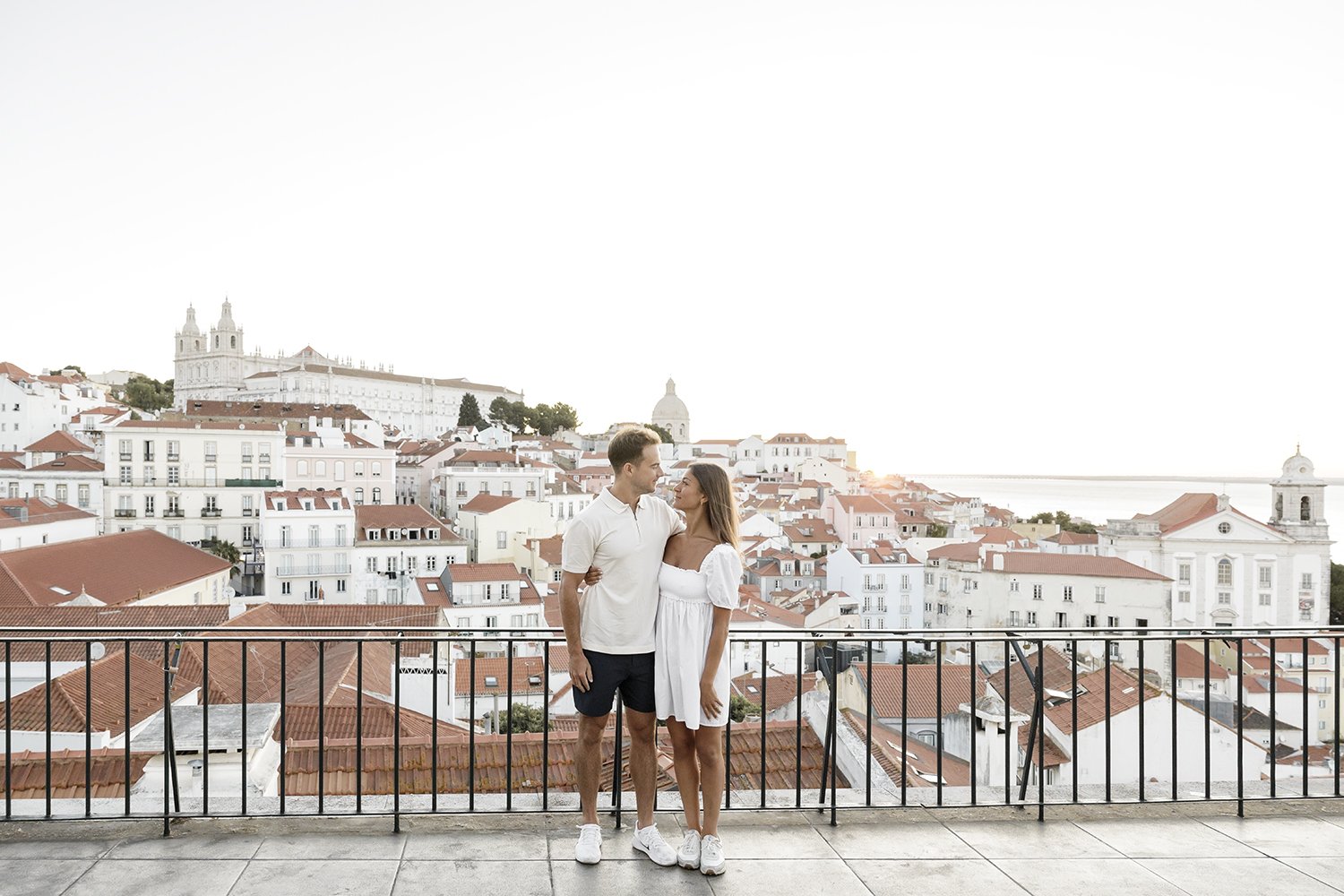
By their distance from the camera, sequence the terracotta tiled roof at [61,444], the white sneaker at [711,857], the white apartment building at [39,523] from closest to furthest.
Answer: the white sneaker at [711,857], the white apartment building at [39,523], the terracotta tiled roof at [61,444]

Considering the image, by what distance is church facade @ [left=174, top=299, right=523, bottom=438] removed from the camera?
114438 mm

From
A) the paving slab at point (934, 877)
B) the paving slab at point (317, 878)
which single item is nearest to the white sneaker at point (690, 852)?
the paving slab at point (934, 877)

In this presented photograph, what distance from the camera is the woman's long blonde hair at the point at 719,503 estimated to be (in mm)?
3727

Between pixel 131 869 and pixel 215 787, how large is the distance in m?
4.40

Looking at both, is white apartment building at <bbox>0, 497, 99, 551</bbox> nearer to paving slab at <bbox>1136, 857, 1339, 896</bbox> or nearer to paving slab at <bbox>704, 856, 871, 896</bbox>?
paving slab at <bbox>704, 856, 871, 896</bbox>

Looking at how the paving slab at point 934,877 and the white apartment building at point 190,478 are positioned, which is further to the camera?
the white apartment building at point 190,478

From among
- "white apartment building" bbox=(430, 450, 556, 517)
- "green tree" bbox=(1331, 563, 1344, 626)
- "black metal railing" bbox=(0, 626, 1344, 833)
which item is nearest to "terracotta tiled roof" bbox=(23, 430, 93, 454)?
"white apartment building" bbox=(430, 450, 556, 517)

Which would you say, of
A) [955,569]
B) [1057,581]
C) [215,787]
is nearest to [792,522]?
[955,569]

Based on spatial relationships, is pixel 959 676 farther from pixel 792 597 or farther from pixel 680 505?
pixel 792 597

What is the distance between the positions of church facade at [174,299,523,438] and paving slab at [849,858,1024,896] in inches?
4616

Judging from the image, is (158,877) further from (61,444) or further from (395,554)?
(61,444)

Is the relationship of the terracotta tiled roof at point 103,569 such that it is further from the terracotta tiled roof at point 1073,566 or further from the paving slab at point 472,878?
the terracotta tiled roof at point 1073,566

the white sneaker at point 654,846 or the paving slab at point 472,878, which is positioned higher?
the white sneaker at point 654,846

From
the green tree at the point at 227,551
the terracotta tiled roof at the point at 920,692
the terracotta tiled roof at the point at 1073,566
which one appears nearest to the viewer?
the terracotta tiled roof at the point at 920,692
